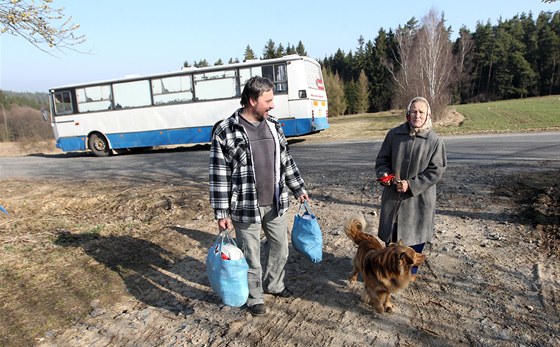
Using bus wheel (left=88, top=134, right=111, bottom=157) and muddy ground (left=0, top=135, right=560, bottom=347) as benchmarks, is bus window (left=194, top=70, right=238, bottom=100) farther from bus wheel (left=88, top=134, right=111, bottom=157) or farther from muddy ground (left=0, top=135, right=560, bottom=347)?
muddy ground (left=0, top=135, right=560, bottom=347)

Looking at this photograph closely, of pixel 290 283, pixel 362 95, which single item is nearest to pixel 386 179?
pixel 290 283

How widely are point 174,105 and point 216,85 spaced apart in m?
1.92

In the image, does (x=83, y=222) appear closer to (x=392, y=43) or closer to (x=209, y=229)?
(x=209, y=229)

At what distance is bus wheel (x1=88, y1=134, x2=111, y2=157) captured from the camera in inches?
590

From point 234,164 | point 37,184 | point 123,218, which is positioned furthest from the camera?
point 37,184

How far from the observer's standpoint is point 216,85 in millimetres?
13914

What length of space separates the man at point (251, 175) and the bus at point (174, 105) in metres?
10.8

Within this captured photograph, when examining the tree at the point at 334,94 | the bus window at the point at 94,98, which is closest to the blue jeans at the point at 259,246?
the bus window at the point at 94,98

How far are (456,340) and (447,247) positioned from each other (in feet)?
5.45

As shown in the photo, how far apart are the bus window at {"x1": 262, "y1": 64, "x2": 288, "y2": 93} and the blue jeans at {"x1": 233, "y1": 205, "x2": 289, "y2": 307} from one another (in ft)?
36.4

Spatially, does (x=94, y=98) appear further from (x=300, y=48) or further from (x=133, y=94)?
(x=300, y=48)

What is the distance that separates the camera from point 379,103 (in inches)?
2308

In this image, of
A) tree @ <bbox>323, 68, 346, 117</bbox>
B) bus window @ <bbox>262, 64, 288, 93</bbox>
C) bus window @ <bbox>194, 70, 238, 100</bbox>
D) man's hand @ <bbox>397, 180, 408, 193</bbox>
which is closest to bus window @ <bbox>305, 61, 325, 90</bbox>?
bus window @ <bbox>262, 64, 288, 93</bbox>

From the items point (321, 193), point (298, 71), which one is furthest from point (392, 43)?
point (321, 193)
